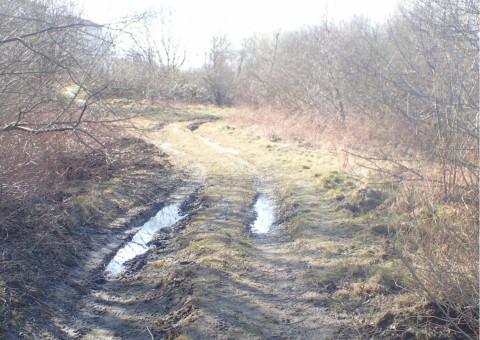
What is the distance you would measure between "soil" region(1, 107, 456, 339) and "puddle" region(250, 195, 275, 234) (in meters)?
0.15

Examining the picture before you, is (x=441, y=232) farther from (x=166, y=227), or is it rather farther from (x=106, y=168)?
(x=106, y=168)

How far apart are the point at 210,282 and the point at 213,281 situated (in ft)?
0.18

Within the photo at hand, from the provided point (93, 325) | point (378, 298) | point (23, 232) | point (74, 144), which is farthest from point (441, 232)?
point (74, 144)

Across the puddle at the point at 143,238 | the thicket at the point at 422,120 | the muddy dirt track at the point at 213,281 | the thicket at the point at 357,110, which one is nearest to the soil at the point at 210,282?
the muddy dirt track at the point at 213,281

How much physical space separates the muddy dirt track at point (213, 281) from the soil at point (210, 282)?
1cm

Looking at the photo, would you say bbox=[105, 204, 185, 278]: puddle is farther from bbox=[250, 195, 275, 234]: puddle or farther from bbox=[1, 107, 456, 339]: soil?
bbox=[250, 195, 275, 234]: puddle

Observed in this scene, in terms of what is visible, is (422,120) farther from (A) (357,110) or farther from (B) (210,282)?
(A) (357,110)

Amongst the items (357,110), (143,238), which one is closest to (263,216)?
(143,238)

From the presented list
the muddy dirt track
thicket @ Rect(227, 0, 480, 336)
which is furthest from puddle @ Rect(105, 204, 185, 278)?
thicket @ Rect(227, 0, 480, 336)

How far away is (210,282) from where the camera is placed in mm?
6168

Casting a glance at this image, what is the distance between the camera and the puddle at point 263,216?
351 inches

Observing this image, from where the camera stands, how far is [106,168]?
39.2 feet

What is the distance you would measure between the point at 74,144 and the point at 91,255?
175 inches

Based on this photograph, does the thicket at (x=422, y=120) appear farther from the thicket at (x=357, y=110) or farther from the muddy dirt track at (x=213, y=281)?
the muddy dirt track at (x=213, y=281)
